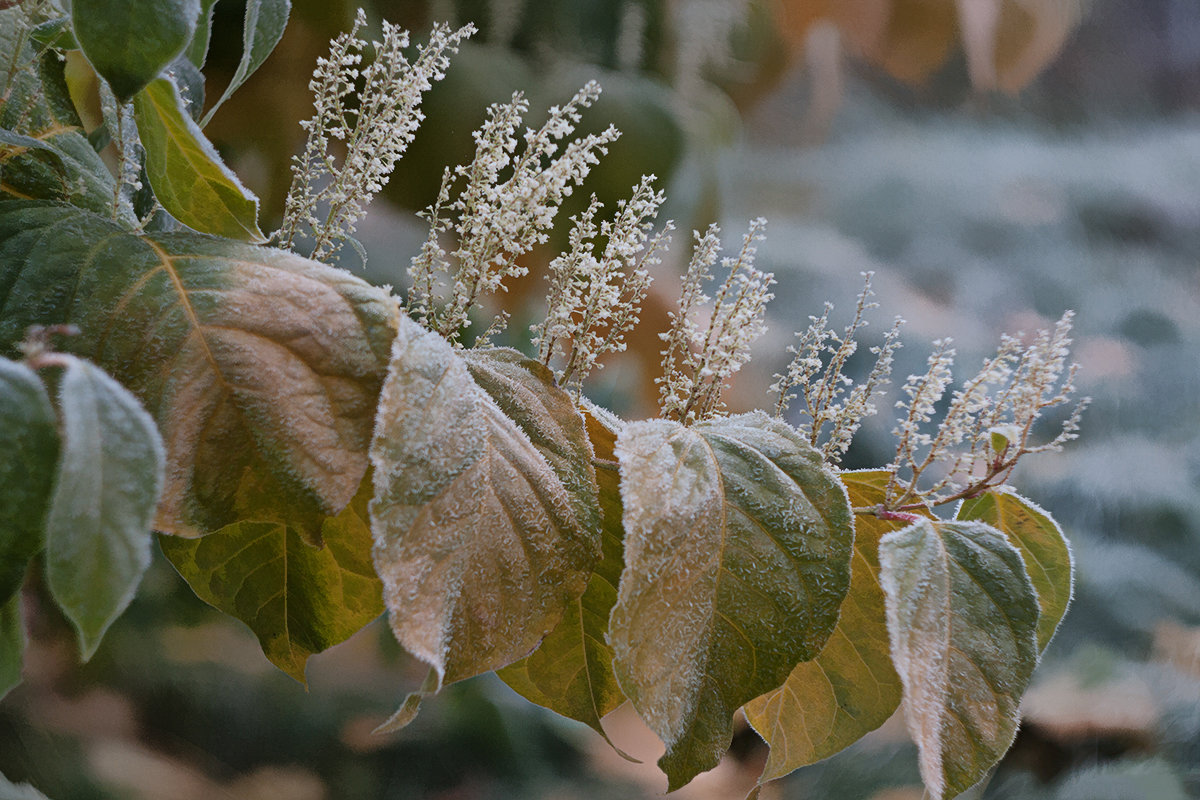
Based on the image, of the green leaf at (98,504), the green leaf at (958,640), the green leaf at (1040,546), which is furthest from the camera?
the green leaf at (1040,546)

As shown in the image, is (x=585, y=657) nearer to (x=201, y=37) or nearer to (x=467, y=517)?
(x=467, y=517)

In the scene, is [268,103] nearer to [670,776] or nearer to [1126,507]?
[670,776]

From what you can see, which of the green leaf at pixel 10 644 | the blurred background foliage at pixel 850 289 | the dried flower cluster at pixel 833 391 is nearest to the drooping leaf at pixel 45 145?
the green leaf at pixel 10 644

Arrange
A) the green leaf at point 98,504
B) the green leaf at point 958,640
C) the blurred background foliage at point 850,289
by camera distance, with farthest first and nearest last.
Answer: the blurred background foliage at point 850,289 < the green leaf at point 958,640 < the green leaf at point 98,504

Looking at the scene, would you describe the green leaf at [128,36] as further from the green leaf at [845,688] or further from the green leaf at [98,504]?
the green leaf at [845,688]

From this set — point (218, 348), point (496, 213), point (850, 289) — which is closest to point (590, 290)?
point (496, 213)

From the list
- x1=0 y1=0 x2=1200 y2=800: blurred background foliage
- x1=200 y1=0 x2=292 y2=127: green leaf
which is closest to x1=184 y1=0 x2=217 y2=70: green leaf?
x1=200 y1=0 x2=292 y2=127: green leaf

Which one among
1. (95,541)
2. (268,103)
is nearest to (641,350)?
(268,103)
